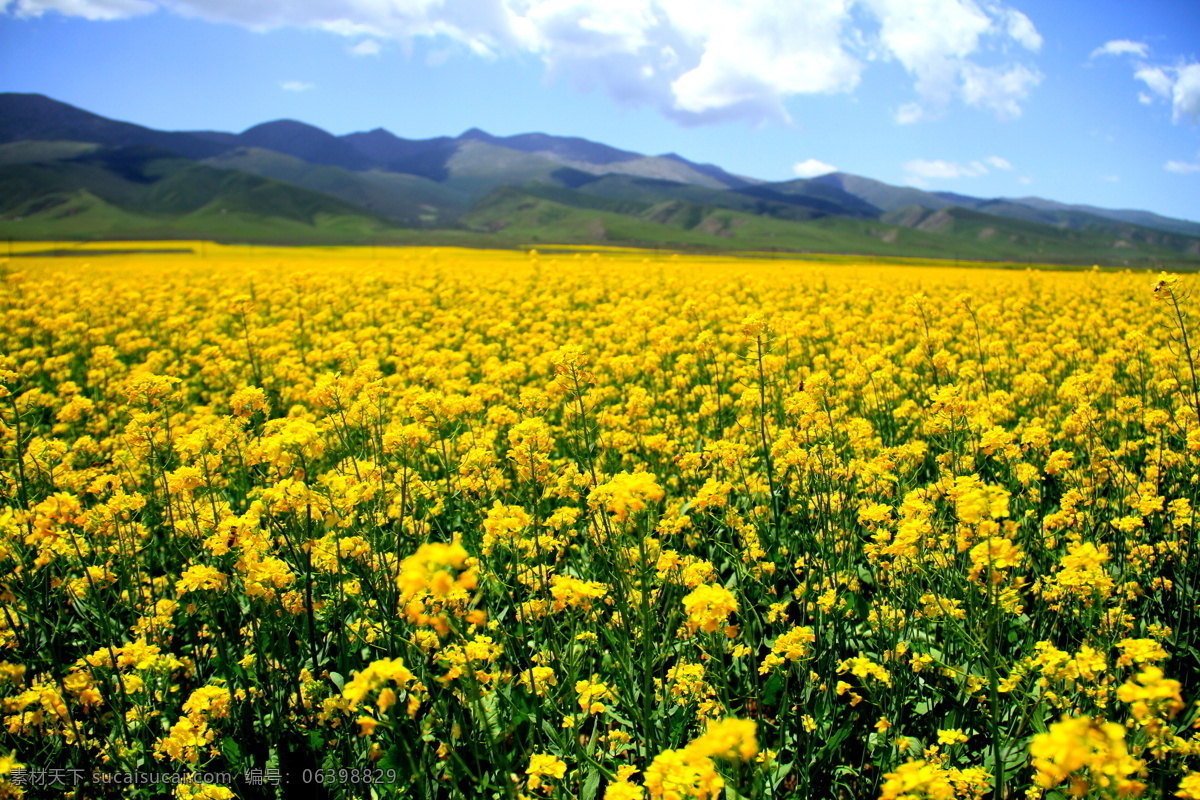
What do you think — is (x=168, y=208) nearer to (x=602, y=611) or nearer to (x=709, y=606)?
(x=602, y=611)

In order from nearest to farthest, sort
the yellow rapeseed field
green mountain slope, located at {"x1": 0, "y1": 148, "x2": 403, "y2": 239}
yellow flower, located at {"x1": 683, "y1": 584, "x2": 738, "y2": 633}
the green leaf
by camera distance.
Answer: yellow flower, located at {"x1": 683, "y1": 584, "x2": 738, "y2": 633} → the yellow rapeseed field → the green leaf → green mountain slope, located at {"x1": 0, "y1": 148, "x2": 403, "y2": 239}

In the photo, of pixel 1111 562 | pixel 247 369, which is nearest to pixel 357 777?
pixel 1111 562

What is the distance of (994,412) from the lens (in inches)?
200

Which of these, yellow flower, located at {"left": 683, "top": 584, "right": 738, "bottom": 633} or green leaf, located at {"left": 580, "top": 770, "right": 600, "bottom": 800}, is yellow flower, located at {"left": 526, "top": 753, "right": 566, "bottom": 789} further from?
yellow flower, located at {"left": 683, "top": 584, "right": 738, "bottom": 633}

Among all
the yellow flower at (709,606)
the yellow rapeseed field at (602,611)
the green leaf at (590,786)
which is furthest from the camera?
the green leaf at (590,786)

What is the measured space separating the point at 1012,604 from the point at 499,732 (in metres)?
2.51

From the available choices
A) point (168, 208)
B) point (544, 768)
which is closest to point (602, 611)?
point (544, 768)

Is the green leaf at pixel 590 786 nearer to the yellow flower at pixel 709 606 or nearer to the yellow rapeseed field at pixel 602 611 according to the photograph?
the yellow rapeseed field at pixel 602 611

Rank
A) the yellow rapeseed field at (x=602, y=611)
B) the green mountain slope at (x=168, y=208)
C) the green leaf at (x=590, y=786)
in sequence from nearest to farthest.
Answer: the yellow rapeseed field at (x=602, y=611) → the green leaf at (x=590, y=786) → the green mountain slope at (x=168, y=208)

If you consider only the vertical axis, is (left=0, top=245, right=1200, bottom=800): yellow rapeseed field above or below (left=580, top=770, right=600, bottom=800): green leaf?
above

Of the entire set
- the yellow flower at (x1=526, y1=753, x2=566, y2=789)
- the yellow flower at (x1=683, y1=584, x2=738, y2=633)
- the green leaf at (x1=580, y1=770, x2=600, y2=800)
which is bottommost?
the green leaf at (x1=580, y1=770, x2=600, y2=800)

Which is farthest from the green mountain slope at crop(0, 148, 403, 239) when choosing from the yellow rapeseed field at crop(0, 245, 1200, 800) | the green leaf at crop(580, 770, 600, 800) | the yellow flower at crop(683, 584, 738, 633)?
the yellow flower at crop(683, 584, 738, 633)

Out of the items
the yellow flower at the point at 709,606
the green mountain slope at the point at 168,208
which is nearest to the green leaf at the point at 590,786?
the yellow flower at the point at 709,606

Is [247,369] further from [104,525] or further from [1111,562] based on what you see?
[1111,562]
